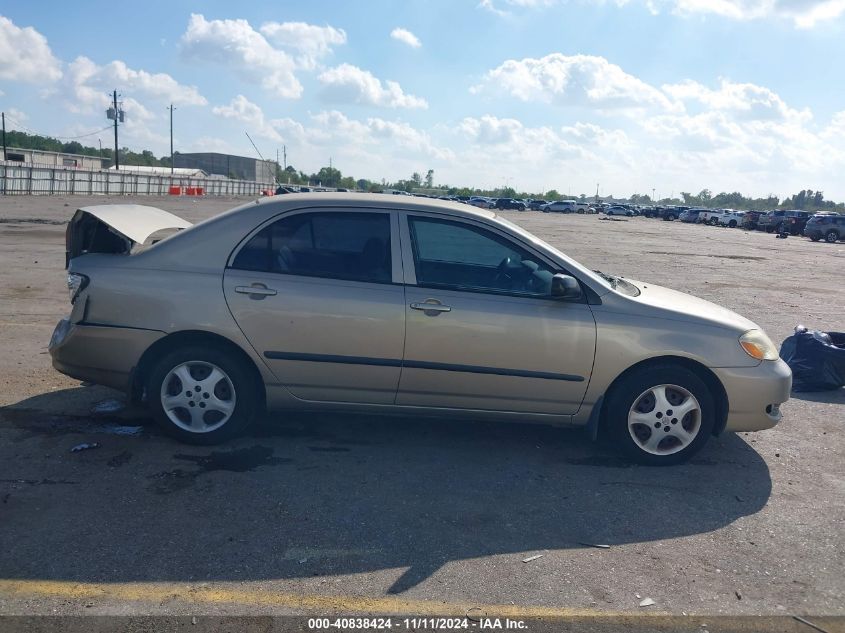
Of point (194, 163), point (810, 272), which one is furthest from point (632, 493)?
point (194, 163)

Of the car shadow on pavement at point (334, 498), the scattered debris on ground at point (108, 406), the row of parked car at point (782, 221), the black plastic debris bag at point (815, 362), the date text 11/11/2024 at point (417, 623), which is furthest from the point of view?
the row of parked car at point (782, 221)

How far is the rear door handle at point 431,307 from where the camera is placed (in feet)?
15.5

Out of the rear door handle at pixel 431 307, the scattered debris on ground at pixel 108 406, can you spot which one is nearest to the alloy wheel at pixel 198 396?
the scattered debris on ground at pixel 108 406

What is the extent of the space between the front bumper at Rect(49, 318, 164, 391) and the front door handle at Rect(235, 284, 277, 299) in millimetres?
608

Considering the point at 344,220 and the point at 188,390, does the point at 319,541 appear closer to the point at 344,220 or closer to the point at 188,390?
the point at 188,390

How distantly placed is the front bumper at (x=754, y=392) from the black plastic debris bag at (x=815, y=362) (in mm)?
2286

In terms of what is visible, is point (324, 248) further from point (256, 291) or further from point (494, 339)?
point (494, 339)

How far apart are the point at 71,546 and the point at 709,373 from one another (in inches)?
156

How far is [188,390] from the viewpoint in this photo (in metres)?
4.85

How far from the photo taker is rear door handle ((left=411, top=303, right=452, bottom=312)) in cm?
473

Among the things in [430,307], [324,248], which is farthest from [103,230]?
[430,307]

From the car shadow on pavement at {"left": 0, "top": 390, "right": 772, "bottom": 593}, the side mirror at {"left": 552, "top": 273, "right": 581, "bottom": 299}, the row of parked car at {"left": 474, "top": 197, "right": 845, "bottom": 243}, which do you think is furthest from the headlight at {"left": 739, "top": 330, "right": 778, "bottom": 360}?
the row of parked car at {"left": 474, "top": 197, "right": 845, "bottom": 243}

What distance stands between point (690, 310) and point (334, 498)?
274 centimetres

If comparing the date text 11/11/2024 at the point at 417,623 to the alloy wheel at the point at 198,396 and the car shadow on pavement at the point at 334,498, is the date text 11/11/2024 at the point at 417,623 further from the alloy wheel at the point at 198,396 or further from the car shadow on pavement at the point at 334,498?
the alloy wheel at the point at 198,396
